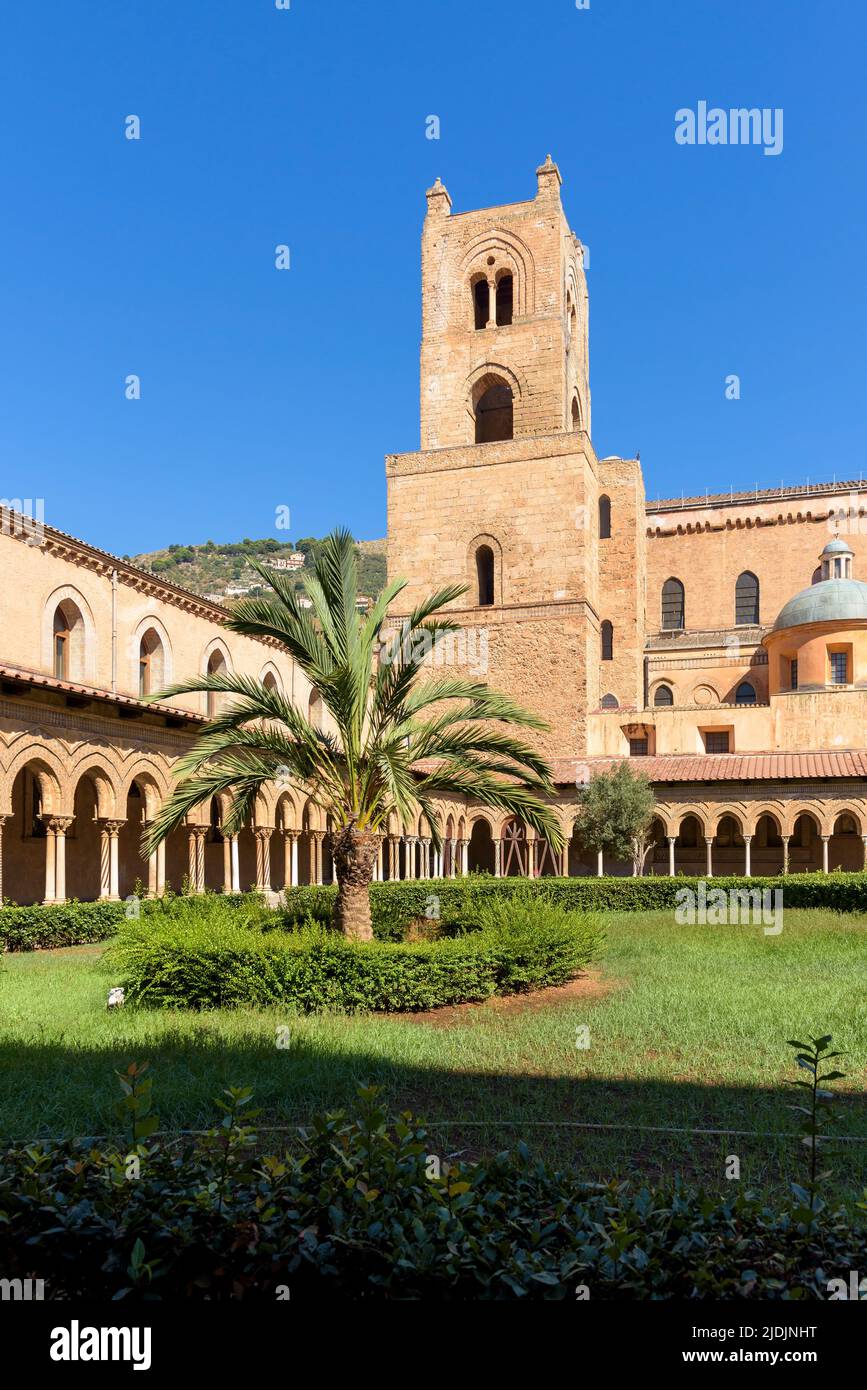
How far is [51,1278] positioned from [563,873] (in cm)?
2753

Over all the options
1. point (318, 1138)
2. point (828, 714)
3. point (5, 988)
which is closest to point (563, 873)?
point (828, 714)

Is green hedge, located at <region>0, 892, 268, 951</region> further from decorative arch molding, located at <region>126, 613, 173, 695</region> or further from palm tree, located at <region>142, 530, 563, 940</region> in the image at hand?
decorative arch molding, located at <region>126, 613, 173, 695</region>

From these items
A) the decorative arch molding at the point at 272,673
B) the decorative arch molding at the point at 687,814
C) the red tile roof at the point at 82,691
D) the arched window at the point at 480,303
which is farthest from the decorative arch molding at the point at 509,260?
the red tile roof at the point at 82,691

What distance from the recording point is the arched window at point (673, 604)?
4203cm

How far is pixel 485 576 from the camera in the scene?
110 feet

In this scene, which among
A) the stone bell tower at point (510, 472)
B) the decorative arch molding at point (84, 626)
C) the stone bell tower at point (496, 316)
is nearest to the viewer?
the decorative arch molding at point (84, 626)

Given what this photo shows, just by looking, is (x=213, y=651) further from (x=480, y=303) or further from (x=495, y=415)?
(x=480, y=303)

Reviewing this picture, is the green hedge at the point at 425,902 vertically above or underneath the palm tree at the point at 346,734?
underneath

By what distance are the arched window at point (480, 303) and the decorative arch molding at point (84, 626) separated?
19317 millimetres

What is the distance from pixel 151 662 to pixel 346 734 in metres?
13.8

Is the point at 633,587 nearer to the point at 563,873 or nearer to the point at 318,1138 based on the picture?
the point at 563,873

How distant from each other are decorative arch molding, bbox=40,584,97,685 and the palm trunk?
10943mm

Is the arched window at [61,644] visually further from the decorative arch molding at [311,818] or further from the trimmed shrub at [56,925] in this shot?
the decorative arch molding at [311,818]
